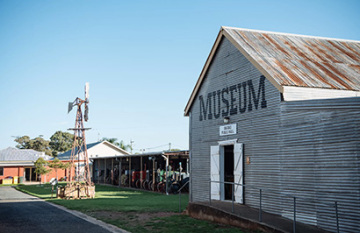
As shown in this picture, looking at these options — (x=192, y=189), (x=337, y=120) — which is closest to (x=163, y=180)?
(x=192, y=189)

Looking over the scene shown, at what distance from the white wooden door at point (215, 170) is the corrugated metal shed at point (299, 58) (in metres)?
3.25

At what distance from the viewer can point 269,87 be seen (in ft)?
41.5

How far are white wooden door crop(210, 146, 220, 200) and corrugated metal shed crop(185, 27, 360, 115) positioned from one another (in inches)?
128

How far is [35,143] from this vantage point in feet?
314

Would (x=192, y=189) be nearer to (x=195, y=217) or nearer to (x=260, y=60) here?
(x=195, y=217)

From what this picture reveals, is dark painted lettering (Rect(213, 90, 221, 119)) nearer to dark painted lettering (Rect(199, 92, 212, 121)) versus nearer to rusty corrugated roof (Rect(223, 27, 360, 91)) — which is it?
dark painted lettering (Rect(199, 92, 212, 121))

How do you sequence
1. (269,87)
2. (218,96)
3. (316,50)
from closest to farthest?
(269,87) < (316,50) < (218,96)

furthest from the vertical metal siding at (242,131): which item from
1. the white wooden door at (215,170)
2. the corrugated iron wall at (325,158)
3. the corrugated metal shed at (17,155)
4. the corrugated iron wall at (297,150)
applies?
the corrugated metal shed at (17,155)

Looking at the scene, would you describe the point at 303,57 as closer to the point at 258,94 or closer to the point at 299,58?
the point at 299,58

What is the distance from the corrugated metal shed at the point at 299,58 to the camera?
12242mm

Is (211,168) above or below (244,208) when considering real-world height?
above

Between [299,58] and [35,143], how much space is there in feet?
300

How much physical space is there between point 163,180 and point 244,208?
16.1m

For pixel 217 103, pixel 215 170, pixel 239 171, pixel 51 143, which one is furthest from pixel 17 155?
pixel 239 171
